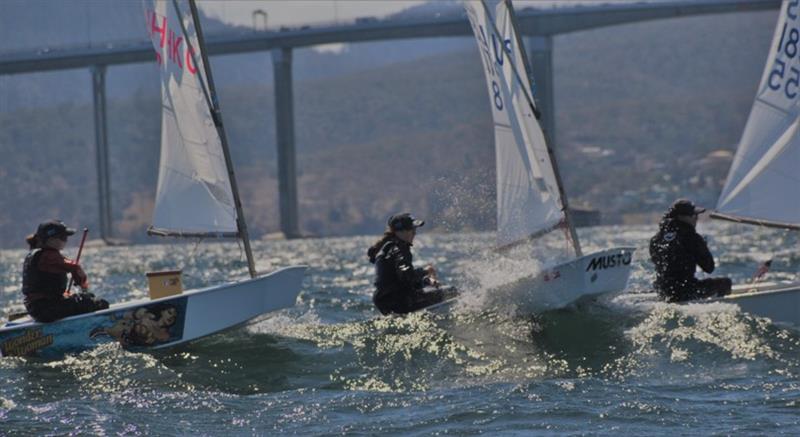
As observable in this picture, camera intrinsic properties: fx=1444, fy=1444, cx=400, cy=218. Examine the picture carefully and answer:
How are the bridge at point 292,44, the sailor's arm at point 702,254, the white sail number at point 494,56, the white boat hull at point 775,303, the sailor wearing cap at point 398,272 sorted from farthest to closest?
the bridge at point 292,44, the white sail number at point 494,56, the sailor wearing cap at point 398,272, the sailor's arm at point 702,254, the white boat hull at point 775,303

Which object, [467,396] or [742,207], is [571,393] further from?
[742,207]

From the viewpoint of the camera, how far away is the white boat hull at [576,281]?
570 inches

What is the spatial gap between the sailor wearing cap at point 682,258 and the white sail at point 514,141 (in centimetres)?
157

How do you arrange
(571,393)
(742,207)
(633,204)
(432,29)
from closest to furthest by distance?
(571,393), (742,207), (432,29), (633,204)

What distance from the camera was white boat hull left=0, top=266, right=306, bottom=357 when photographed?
13617 mm

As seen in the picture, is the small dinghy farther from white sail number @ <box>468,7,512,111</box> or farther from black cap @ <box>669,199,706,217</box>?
black cap @ <box>669,199,706,217</box>

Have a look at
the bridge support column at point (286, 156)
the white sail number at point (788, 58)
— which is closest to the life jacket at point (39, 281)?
the white sail number at point (788, 58)

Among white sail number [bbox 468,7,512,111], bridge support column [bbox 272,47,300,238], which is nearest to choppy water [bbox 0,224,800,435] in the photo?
white sail number [bbox 468,7,512,111]

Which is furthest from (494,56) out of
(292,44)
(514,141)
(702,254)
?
(292,44)

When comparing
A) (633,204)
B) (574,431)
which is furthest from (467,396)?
(633,204)

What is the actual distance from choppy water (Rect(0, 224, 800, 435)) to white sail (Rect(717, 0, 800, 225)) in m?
1.45

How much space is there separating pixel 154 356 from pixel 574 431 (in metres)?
5.13

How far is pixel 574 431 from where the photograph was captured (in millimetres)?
9867

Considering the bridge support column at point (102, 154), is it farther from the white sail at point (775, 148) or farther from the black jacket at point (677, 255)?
the black jacket at point (677, 255)
